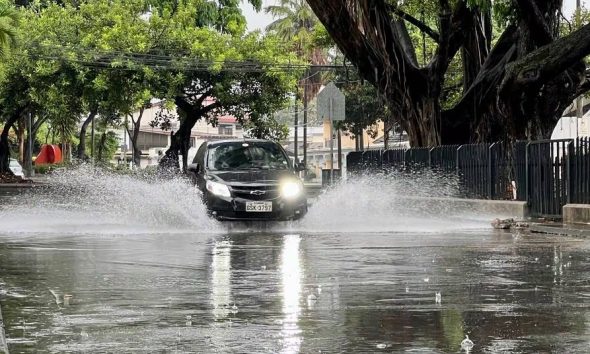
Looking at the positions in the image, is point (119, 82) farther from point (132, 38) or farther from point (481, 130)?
point (481, 130)

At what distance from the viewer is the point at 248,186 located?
2056 centimetres

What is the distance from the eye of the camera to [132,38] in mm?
52031

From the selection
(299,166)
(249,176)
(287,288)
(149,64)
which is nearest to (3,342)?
(287,288)

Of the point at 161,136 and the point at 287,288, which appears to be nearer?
the point at 287,288

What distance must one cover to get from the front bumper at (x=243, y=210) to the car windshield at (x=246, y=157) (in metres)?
1.16

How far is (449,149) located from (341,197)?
12.2ft

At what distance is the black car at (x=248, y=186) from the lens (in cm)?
2052

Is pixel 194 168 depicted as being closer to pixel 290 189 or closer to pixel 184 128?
pixel 290 189

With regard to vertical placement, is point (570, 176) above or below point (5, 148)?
below

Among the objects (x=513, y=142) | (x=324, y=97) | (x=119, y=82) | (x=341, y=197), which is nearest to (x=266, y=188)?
(x=341, y=197)

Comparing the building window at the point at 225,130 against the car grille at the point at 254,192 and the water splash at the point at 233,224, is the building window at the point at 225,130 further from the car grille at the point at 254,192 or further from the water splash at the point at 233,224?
the car grille at the point at 254,192

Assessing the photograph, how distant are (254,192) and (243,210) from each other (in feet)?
1.19

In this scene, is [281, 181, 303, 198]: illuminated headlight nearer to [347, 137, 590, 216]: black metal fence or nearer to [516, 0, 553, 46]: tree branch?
[347, 137, 590, 216]: black metal fence

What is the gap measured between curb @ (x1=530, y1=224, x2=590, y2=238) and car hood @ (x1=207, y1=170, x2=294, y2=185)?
14.4ft
